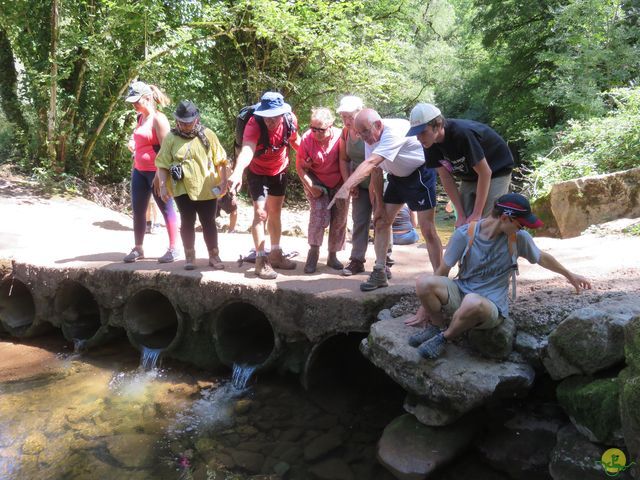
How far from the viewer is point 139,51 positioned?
1174 cm

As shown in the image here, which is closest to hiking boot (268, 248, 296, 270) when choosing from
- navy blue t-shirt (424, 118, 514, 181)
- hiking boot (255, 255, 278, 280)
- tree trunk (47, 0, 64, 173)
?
hiking boot (255, 255, 278, 280)

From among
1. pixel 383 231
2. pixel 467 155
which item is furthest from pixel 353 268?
pixel 467 155

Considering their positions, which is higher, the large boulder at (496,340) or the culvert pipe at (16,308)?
the large boulder at (496,340)

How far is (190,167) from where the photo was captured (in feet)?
17.0

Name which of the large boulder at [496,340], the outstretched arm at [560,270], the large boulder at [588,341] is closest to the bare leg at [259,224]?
the large boulder at [496,340]

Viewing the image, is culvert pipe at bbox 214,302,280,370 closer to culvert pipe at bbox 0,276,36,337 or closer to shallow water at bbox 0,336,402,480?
shallow water at bbox 0,336,402,480

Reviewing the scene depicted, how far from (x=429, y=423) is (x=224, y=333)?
106 inches

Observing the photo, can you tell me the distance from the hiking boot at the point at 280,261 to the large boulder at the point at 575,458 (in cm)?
315

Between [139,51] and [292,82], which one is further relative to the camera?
[292,82]

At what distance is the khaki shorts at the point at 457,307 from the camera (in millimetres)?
3645

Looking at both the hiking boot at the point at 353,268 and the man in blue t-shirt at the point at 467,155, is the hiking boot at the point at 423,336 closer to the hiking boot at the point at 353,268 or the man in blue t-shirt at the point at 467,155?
the man in blue t-shirt at the point at 467,155

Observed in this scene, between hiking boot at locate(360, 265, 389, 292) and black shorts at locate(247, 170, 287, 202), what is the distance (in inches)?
52.4

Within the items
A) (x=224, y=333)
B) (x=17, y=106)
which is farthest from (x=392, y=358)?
(x=17, y=106)

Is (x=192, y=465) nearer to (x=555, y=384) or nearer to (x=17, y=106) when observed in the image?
(x=555, y=384)
